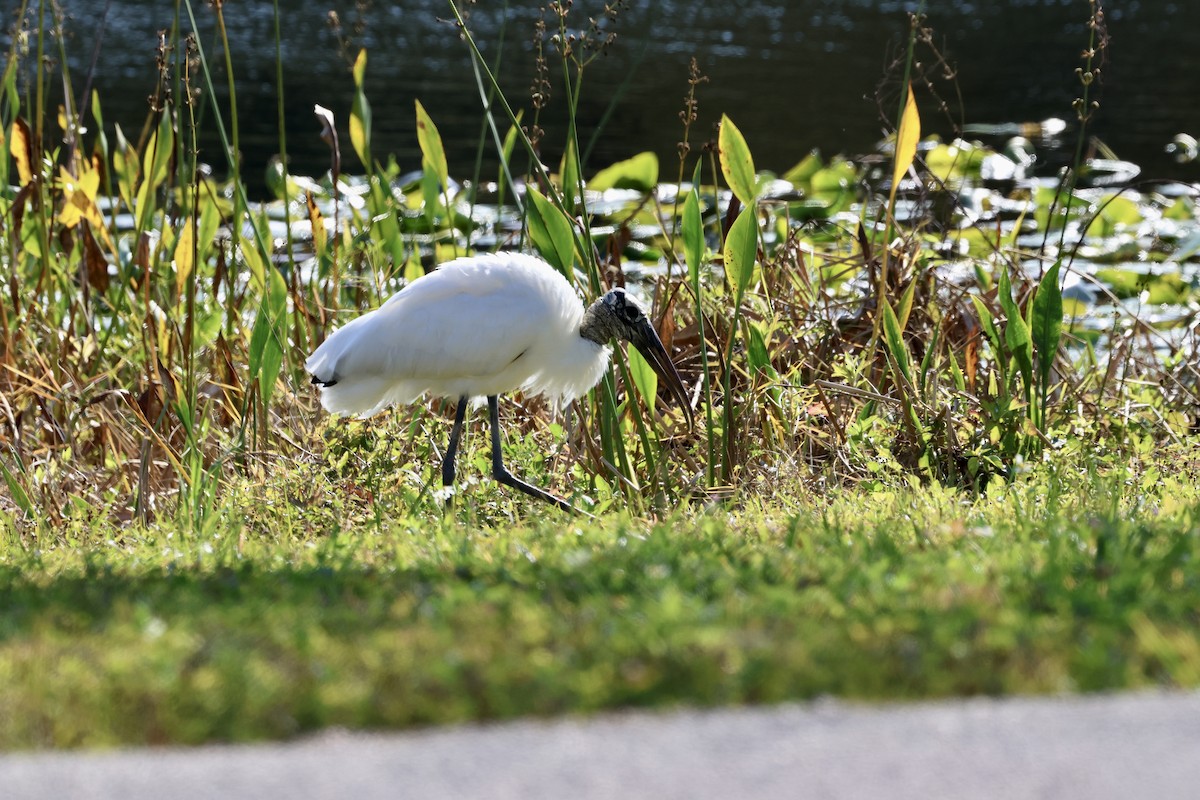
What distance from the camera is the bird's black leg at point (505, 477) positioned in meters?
5.67

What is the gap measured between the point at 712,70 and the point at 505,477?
16.9m

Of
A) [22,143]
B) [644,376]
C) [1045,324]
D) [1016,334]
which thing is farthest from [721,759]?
[22,143]

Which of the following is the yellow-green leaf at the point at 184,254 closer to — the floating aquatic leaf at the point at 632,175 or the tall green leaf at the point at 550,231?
the tall green leaf at the point at 550,231

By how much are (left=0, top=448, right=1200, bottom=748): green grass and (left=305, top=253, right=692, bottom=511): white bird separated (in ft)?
5.21

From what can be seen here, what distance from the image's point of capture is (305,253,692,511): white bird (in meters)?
5.84

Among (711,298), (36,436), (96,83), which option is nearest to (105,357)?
(36,436)

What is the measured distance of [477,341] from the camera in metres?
5.89

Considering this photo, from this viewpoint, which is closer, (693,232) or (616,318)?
(693,232)

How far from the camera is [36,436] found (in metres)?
6.68

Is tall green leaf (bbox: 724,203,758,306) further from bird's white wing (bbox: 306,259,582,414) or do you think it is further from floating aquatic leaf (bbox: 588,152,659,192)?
floating aquatic leaf (bbox: 588,152,659,192)

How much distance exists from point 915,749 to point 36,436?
5.13m

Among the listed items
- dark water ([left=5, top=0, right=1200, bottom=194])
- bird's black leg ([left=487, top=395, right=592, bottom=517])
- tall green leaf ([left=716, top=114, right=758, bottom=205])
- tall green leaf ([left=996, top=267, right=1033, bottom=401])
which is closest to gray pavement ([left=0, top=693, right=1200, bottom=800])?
bird's black leg ([left=487, top=395, right=592, bottom=517])

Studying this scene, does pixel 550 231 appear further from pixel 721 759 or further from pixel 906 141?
pixel 721 759

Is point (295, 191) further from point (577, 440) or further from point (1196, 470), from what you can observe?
point (1196, 470)
